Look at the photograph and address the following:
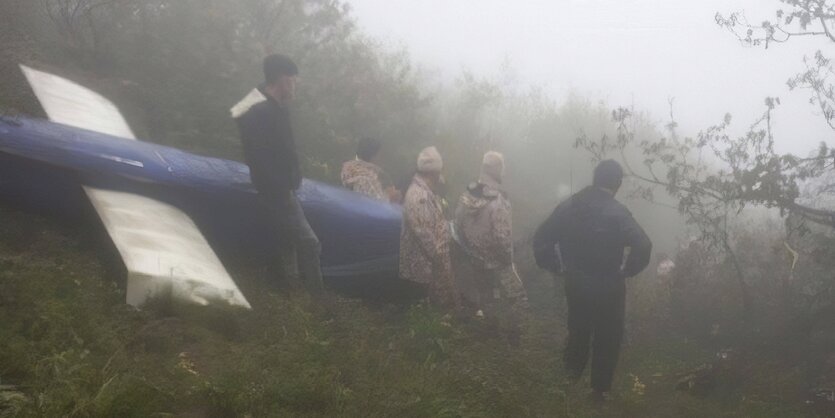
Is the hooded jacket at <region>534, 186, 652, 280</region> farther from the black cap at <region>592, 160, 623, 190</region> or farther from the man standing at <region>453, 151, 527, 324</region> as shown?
the man standing at <region>453, 151, 527, 324</region>

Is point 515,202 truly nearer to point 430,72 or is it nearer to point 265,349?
point 430,72

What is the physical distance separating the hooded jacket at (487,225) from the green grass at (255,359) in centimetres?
74

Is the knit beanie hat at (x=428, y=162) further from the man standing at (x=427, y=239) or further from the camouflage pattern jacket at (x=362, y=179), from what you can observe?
the camouflage pattern jacket at (x=362, y=179)

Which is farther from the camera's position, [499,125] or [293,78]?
[499,125]

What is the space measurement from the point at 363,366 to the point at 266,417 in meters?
0.93

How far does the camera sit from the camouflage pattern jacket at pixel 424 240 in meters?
5.27

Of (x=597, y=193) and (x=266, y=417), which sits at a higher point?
(x=597, y=193)

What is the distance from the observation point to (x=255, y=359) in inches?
135

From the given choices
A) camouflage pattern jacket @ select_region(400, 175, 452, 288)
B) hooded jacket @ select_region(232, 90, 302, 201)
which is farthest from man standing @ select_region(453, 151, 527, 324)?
hooded jacket @ select_region(232, 90, 302, 201)

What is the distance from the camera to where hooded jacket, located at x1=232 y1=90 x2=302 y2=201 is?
4539 millimetres

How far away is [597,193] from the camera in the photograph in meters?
4.57

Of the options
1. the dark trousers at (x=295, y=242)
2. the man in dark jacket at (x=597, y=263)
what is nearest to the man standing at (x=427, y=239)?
the dark trousers at (x=295, y=242)

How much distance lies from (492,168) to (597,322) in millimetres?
1880

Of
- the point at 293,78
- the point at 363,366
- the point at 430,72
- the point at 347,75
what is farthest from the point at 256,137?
the point at 430,72
